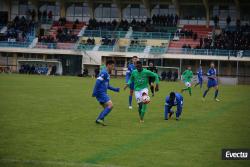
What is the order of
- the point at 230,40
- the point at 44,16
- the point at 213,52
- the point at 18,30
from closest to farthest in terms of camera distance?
the point at 213,52
the point at 230,40
the point at 18,30
the point at 44,16

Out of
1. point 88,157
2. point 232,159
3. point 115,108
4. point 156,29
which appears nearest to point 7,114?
point 115,108

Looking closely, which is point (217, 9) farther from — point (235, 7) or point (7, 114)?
point (7, 114)

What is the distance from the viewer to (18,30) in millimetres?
65812

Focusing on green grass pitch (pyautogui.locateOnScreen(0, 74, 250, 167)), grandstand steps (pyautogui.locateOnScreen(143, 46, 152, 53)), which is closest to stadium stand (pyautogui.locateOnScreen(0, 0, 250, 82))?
grandstand steps (pyautogui.locateOnScreen(143, 46, 152, 53))

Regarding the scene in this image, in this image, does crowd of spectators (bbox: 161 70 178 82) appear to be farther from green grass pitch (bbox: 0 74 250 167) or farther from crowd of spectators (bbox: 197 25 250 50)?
green grass pitch (bbox: 0 74 250 167)

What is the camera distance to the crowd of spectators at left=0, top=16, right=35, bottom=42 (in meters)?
63.8

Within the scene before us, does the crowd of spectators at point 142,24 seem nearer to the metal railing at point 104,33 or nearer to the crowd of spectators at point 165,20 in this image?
the crowd of spectators at point 165,20

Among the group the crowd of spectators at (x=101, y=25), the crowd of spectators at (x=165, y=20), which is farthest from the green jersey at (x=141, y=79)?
the crowd of spectators at (x=101, y=25)

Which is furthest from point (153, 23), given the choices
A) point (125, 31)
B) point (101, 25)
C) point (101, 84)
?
point (101, 84)

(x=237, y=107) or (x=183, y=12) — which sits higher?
(x=183, y=12)

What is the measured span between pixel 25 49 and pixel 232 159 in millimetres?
52662

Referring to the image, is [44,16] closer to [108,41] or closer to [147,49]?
[108,41]

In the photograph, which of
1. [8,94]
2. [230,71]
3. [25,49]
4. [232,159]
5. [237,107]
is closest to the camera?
[232,159]

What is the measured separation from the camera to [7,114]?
18.2m
